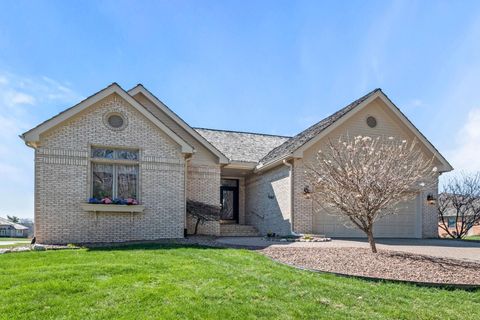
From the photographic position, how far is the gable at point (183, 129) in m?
16.3

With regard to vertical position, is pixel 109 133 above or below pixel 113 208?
above

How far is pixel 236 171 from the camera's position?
1950 cm

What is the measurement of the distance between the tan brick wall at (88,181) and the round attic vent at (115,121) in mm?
179

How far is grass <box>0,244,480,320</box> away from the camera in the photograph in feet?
16.8

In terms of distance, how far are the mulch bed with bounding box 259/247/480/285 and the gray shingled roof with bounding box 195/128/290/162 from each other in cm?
934

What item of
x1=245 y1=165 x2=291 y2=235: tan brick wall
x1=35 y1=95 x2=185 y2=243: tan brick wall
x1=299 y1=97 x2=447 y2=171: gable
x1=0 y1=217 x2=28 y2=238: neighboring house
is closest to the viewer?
x1=35 y1=95 x2=185 y2=243: tan brick wall

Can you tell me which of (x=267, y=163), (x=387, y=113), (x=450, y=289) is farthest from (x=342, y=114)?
(x=450, y=289)

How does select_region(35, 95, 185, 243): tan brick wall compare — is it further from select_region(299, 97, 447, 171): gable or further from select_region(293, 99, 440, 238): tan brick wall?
select_region(299, 97, 447, 171): gable

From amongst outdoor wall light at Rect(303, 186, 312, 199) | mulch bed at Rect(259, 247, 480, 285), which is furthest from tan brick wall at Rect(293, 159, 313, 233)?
mulch bed at Rect(259, 247, 480, 285)

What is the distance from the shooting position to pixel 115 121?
43.8 feet

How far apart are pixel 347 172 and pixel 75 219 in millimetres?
8616

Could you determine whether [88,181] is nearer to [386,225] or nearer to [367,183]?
[367,183]

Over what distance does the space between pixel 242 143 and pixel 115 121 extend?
8.80m

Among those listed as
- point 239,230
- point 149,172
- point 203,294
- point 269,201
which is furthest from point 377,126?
point 203,294
